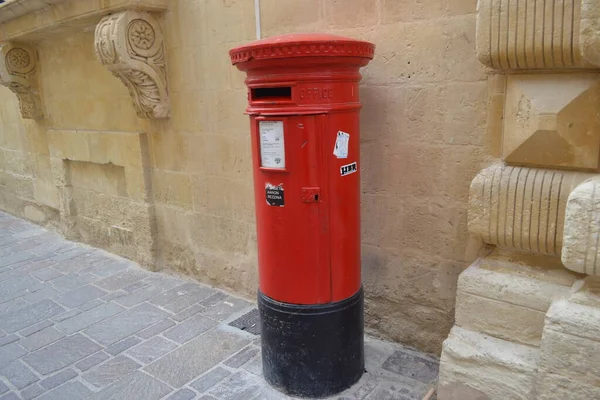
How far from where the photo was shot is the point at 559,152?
2.10m

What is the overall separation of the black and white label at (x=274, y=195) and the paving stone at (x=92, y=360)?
1797 millimetres

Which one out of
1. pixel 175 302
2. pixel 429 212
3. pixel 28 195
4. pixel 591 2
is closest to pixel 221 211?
pixel 175 302

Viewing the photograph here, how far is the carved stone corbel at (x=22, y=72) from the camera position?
Answer: 5.81 metres

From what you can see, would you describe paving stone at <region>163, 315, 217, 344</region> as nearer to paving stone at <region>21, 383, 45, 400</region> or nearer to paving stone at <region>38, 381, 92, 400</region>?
paving stone at <region>38, 381, 92, 400</region>

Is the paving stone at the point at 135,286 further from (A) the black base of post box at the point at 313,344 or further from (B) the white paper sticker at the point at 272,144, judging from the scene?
(B) the white paper sticker at the point at 272,144

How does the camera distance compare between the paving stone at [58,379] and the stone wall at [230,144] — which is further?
the paving stone at [58,379]

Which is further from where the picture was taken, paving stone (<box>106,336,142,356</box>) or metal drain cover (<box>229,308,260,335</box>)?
metal drain cover (<box>229,308,260,335</box>)

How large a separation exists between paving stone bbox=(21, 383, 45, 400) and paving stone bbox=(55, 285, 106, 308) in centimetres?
120

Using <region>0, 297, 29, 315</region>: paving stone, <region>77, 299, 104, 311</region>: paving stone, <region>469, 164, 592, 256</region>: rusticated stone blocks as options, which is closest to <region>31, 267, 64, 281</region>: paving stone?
<region>0, 297, 29, 315</region>: paving stone

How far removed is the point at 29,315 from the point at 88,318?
1.84 ft

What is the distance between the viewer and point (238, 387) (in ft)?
9.53

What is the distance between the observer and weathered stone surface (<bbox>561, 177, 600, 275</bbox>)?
73.1 inches

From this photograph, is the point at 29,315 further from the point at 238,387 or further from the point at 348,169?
the point at 348,169

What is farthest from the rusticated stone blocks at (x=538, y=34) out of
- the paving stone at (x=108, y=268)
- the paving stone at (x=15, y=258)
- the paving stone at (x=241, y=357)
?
the paving stone at (x=15, y=258)
